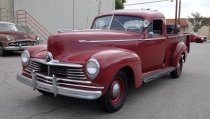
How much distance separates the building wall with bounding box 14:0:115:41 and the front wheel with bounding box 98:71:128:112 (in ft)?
42.1

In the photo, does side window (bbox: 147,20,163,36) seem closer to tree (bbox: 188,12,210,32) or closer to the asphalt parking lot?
the asphalt parking lot

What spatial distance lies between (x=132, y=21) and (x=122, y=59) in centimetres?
163

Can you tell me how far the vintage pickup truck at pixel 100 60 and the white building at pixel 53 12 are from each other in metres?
9.23

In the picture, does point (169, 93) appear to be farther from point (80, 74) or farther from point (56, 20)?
point (56, 20)

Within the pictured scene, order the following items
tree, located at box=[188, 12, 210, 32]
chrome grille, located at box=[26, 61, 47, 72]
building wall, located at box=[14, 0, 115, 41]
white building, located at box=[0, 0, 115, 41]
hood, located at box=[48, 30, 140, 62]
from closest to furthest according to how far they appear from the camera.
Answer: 1. hood, located at box=[48, 30, 140, 62]
2. chrome grille, located at box=[26, 61, 47, 72]
3. white building, located at box=[0, 0, 115, 41]
4. building wall, located at box=[14, 0, 115, 41]
5. tree, located at box=[188, 12, 210, 32]

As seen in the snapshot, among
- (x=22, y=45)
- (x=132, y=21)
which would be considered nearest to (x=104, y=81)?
(x=132, y=21)

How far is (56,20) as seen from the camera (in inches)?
758

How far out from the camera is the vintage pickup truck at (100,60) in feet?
11.6

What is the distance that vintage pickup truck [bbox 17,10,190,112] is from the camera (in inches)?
139

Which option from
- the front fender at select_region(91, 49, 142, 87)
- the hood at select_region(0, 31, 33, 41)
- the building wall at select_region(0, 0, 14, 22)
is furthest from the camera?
the building wall at select_region(0, 0, 14, 22)

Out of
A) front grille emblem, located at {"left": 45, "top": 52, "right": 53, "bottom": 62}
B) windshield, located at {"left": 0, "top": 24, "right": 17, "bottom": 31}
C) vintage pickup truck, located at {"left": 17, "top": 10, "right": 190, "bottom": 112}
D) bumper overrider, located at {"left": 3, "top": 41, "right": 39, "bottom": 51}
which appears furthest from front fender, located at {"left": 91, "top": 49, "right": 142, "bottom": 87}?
windshield, located at {"left": 0, "top": 24, "right": 17, "bottom": 31}

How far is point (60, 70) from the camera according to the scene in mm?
3781

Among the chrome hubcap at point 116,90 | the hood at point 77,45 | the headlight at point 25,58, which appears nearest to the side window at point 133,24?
the hood at point 77,45

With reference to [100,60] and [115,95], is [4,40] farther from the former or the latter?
[100,60]
